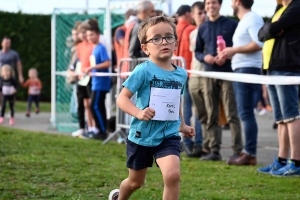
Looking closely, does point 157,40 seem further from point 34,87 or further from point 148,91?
point 34,87

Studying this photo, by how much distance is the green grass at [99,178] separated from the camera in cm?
695

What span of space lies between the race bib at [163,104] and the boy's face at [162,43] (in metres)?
0.26

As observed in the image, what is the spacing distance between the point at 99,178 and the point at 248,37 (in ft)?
9.20

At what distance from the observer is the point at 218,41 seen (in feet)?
30.8

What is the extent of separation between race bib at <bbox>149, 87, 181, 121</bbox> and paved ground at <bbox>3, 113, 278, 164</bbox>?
15.0 feet

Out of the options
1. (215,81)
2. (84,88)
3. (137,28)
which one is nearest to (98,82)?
(84,88)

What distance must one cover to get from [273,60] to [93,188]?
8.40ft

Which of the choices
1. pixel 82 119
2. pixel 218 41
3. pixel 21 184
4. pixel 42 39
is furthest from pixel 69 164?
pixel 42 39

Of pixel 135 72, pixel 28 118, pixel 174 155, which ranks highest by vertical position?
pixel 135 72

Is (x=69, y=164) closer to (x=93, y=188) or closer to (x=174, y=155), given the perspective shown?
(x=93, y=188)

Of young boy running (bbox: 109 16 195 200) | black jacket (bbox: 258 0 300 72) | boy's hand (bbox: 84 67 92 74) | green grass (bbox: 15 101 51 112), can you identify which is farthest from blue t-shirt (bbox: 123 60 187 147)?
green grass (bbox: 15 101 51 112)

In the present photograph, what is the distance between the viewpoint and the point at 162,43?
5.54 metres

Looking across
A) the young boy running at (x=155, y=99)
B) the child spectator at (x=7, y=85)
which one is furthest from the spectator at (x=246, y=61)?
the child spectator at (x=7, y=85)

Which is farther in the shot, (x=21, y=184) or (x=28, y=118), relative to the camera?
(x=28, y=118)
